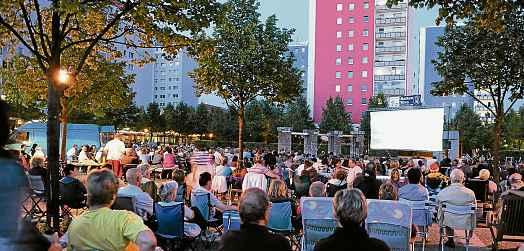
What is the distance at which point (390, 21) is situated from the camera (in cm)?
8581

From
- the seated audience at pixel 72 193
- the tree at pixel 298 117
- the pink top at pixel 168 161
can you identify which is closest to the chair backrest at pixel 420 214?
the seated audience at pixel 72 193

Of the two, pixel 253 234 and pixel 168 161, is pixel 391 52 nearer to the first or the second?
pixel 168 161

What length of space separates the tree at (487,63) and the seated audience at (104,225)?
15837 mm

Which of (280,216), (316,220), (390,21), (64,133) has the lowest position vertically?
(280,216)

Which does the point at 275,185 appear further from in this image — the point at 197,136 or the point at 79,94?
the point at 197,136

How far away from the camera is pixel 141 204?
7.39m

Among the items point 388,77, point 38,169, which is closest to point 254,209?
point 38,169

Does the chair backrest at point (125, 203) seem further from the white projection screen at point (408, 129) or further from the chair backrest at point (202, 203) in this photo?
the white projection screen at point (408, 129)

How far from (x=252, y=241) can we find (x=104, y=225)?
3.26 ft

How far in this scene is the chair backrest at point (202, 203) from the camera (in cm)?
811

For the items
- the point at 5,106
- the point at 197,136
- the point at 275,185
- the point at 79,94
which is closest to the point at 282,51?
the point at 79,94

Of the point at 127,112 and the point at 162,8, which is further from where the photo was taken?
the point at 127,112

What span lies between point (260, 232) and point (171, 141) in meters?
58.4

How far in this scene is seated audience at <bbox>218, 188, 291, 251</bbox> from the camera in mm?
3641
